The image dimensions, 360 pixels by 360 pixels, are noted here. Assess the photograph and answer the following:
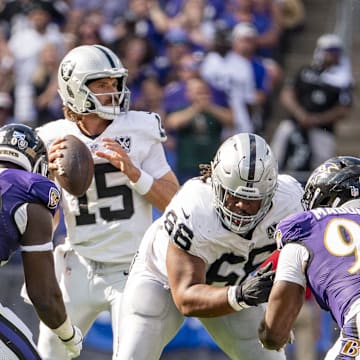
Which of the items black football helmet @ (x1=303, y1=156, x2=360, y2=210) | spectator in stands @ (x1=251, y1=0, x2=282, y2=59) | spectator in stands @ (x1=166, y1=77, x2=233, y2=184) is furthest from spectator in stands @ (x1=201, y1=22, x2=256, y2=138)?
black football helmet @ (x1=303, y1=156, x2=360, y2=210)

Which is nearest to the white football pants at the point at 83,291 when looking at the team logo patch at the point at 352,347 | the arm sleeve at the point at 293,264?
the arm sleeve at the point at 293,264

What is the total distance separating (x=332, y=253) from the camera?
4.31 m

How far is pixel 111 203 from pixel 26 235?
131 centimetres

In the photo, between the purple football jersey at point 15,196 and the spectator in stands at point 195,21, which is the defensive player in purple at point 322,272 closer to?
the purple football jersey at point 15,196

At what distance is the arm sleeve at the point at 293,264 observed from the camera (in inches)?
170

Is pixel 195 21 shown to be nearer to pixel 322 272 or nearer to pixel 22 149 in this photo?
pixel 22 149

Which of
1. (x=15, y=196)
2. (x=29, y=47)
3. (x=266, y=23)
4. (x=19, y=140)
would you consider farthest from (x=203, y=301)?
(x=266, y=23)

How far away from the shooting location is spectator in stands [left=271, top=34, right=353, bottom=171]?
10.1 meters

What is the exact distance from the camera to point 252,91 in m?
10.5

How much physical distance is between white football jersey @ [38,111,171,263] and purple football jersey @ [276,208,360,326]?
1.63 m

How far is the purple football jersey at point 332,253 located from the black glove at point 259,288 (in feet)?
0.80

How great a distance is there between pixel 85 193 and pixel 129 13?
225 inches

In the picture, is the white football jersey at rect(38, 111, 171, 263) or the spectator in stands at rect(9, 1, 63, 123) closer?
the white football jersey at rect(38, 111, 171, 263)

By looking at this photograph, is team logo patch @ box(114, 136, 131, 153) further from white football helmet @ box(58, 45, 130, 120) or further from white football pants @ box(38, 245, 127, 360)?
white football pants @ box(38, 245, 127, 360)
